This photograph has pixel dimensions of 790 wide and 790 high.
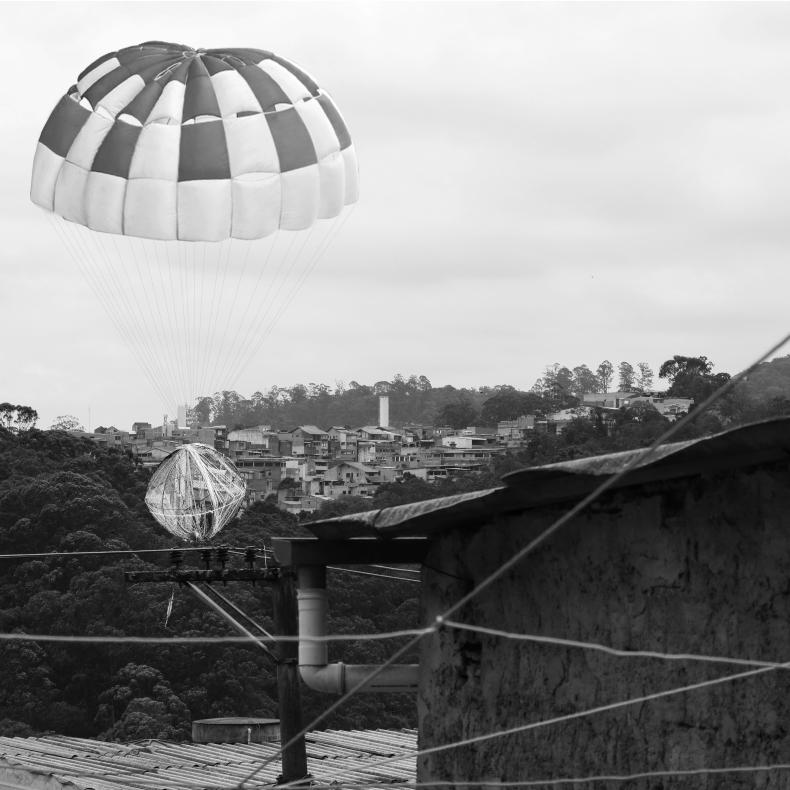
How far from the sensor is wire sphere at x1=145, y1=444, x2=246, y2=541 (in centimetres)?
1488

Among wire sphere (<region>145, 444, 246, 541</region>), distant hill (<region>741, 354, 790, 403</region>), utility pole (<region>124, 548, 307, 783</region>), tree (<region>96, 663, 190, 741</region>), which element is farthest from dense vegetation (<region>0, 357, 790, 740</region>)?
distant hill (<region>741, 354, 790, 403</region>)

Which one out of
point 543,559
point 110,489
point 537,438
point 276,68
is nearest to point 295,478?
point 537,438

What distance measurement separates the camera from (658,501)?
4594mm

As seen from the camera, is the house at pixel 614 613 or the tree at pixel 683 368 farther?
the tree at pixel 683 368

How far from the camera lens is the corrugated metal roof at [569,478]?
4004 millimetres

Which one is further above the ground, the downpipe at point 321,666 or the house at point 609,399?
the house at point 609,399

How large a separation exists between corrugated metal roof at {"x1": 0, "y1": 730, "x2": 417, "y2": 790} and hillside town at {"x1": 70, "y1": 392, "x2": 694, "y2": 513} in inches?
1985

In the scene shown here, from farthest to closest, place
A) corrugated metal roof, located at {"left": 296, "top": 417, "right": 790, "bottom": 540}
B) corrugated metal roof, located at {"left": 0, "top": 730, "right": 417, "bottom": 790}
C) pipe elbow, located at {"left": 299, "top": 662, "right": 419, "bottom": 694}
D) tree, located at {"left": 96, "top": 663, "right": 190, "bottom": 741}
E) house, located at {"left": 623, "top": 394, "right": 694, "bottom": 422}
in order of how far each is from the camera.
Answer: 1. house, located at {"left": 623, "top": 394, "right": 694, "bottom": 422}
2. tree, located at {"left": 96, "top": 663, "right": 190, "bottom": 741}
3. corrugated metal roof, located at {"left": 0, "top": 730, "right": 417, "bottom": 790}
4. pipe elbow, located at {"left": 299, "top": 662, "right": 419, "bottom": 694}
5. corrugated metal roof, located at {"left": 296, "top": 417, "right": 790, "bottom": 540}

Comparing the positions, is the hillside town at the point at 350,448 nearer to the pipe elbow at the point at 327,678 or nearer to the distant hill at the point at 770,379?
the distant hill at the point at 770,379

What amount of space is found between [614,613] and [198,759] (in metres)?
9.27

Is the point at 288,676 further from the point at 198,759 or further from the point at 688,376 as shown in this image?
the point at 688,376

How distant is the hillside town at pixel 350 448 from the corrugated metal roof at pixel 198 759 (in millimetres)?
50415

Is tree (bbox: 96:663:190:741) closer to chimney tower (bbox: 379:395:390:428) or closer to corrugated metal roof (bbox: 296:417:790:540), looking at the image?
corrugated metal roof (bbox: 296:417:790:540)

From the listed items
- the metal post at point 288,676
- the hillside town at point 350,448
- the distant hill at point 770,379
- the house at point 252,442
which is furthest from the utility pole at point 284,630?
the house at point 252,442
